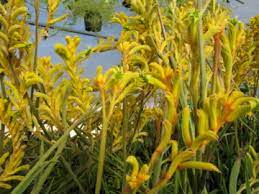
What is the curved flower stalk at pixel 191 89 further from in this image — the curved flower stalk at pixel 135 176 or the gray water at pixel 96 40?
the gray water at pixel 96 40

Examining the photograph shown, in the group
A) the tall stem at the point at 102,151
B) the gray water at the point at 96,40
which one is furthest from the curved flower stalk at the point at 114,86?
the gray water at the point at 96,40

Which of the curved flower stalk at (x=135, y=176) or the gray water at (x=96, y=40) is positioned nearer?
the curved flower stalk at (x=135, y=176)

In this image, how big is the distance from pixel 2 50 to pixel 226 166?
0.31 metres

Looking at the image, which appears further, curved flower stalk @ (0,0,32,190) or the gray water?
the gray water

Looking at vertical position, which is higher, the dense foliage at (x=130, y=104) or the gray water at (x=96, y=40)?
the dense foliage at (x=130, y=104)

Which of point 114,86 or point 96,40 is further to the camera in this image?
point 96,40

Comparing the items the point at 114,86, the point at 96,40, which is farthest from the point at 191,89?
the point at 96,40

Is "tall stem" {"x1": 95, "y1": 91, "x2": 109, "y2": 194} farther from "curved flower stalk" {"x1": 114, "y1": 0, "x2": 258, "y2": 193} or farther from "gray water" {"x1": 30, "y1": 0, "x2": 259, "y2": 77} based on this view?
"gray water" {"x1": 30, "y1": 0, "x2": 259, "y2": 77}

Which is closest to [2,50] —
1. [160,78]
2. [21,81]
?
[21,81]

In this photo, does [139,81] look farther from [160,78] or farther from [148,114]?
[148,114]

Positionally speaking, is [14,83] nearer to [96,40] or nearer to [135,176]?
[135,176]

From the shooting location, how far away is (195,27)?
352 mm

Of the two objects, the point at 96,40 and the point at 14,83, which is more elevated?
the point at 14,83

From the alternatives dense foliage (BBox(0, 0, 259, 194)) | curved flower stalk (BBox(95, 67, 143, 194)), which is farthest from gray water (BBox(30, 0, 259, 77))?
curved flower stalk (BBox(95, 67, 143, 194))
